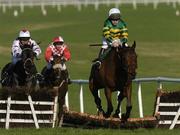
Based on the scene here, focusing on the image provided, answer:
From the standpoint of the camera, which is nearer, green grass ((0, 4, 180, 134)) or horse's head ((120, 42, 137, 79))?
horse's head ((120, 42, 137, 79))

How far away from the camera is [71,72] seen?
3397 centimetres

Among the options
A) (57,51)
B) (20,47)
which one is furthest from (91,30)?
(20,47)

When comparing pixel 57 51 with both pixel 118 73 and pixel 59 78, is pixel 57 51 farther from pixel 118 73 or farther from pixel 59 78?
pixel 118 73

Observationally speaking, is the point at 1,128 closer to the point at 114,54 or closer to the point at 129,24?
the point at 114,54

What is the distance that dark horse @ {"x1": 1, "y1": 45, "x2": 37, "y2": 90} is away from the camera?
54.5 ft

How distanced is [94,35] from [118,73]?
3462 centimetres

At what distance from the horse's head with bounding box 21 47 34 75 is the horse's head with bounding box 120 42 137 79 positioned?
2442 millimetres

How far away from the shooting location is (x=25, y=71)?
55.1 ft

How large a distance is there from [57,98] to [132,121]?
64.8 inches

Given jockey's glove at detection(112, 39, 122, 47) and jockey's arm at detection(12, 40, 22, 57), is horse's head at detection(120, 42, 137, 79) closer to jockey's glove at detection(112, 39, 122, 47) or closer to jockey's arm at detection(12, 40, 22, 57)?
jockey's glove at detection(112, 39, 122, 47)

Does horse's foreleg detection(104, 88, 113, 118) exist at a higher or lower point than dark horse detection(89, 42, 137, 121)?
lower

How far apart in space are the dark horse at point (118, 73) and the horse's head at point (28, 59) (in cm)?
136

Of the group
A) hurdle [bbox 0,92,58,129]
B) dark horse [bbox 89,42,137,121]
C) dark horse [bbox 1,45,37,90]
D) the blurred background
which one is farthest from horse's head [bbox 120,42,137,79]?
the blurred background

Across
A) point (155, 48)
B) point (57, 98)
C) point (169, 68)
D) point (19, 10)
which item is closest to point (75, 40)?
point (155, 48)
